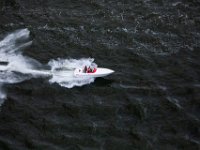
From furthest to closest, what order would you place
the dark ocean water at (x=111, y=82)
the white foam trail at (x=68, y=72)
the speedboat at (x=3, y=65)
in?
the speedboat at (x=3, y=65), the white foam trail at (x=68, y=72), the dark ocean water at (x=111, y=82)

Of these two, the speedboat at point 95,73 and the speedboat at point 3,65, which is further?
the speedboat at point 3,65

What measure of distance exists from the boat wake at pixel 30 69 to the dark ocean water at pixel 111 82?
97 centimetres

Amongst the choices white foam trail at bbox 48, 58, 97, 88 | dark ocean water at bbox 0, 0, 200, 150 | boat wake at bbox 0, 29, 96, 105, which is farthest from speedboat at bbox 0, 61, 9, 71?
white foam trail at bbox 48, 58, 97, 88

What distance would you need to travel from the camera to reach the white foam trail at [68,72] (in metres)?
58.5

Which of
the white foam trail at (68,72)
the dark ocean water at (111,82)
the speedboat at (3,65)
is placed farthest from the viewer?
the speedboat at (3,65)

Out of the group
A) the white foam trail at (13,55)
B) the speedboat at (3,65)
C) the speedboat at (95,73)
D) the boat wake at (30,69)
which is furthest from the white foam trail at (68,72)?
the speedboat at (3,65)

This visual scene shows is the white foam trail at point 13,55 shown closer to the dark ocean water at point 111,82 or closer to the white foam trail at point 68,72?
the dark ocean water at point 111,82

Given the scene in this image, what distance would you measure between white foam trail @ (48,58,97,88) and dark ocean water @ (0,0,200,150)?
94cm

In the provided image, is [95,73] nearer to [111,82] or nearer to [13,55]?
[111,82]

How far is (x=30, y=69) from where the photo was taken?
60.1 metres

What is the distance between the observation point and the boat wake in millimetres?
58594

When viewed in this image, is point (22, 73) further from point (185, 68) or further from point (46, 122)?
point (185, 68)

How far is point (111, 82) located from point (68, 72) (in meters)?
6.15

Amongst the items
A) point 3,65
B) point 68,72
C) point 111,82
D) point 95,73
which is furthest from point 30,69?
point 111,82
